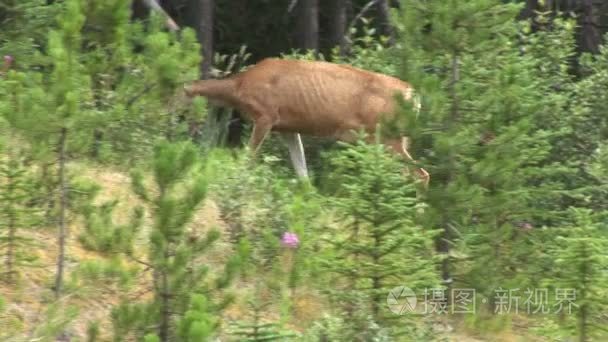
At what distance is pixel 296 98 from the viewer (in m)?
10.8

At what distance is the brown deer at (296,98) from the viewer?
10.6 meters

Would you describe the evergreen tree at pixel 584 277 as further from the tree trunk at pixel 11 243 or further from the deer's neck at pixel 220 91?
the deer's neck at pixel 220 91

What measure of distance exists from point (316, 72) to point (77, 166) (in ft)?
12.9

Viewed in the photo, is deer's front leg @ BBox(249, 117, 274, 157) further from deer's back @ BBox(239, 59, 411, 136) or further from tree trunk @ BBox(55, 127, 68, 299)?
→ tree trunk @ BBox(55, 127, 68, 299)

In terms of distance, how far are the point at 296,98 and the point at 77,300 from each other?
530 cm

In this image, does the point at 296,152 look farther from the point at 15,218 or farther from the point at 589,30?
the point at 589,30

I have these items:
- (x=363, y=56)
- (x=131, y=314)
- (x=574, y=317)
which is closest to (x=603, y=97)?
(x=363, y=56)

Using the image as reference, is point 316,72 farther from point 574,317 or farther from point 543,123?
point 574,317

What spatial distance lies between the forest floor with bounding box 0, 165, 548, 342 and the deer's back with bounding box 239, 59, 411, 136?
3672mm

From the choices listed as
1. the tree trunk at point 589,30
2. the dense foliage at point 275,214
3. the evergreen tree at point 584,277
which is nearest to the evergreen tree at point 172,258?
the dense foliage at point 275,214

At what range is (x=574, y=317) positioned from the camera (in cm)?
611

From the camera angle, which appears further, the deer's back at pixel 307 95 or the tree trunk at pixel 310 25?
the tree trunk at pixel 310 25

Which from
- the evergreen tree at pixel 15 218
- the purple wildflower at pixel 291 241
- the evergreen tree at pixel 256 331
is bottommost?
the evergreen tree at pixel 256 331

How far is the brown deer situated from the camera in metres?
10.6
